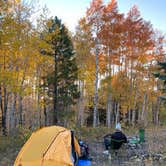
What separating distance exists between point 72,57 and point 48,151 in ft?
39.9

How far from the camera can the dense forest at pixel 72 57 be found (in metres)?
13.0

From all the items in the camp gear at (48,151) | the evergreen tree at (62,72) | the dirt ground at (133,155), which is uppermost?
the evergreen tree at (62,72)

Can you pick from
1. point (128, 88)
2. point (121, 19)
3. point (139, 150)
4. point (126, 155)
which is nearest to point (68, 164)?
point (126, 155)

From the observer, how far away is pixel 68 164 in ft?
20.6

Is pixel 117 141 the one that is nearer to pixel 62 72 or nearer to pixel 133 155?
pixel 133 155

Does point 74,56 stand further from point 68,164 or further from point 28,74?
point 68,164

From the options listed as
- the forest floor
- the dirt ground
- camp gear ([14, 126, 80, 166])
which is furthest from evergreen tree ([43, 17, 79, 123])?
camp gear ([14, 126, 80, 166])

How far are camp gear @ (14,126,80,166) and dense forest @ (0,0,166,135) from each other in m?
4.76

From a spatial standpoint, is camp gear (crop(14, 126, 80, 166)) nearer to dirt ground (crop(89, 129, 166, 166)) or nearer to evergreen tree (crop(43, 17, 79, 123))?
dirt ground (crop(89, 129, 166, 166))

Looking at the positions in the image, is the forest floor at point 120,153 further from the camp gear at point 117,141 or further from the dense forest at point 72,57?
the dense forest at point 72,57

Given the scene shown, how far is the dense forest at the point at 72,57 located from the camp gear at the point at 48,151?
476 cm

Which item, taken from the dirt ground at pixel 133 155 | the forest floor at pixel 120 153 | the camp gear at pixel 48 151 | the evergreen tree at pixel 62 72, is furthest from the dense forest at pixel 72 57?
the camp gear at pixel 48 151

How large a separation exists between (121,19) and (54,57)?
581 centimetres

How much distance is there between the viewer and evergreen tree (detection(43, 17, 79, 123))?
17.2m
